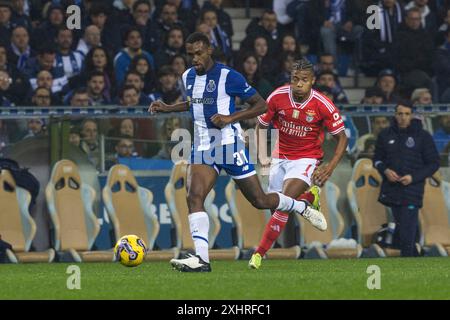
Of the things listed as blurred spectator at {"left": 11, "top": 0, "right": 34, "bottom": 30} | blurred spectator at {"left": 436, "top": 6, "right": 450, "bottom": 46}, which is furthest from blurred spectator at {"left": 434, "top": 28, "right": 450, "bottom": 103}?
blurred spectator at {"left": 11, "top": 0, "right": 34, "bottom": 30}

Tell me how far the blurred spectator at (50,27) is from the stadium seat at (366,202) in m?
5.30

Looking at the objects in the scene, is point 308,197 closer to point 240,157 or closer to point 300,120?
point 300,120

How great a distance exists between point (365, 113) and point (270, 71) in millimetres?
2669

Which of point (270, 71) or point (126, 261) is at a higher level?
point (270, 71)

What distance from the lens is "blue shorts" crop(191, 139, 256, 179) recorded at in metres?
14.6

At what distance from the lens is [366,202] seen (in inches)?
765

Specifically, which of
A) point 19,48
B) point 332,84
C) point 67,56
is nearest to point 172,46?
point 67,56

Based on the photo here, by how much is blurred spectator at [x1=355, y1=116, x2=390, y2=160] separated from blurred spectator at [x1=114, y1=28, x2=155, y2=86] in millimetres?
3715

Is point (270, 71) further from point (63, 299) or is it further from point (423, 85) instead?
point (63, 299)

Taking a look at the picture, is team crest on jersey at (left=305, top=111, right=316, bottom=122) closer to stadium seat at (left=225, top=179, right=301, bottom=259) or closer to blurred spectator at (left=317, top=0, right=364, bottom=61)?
stadium seat at (left=225, top=179, right=301, bottom=259)

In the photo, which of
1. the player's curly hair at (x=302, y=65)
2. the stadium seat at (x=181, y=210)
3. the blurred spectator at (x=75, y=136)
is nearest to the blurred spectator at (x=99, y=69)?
the blurred spectator at (x=75, y=136)

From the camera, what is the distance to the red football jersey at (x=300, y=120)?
52.1ft
